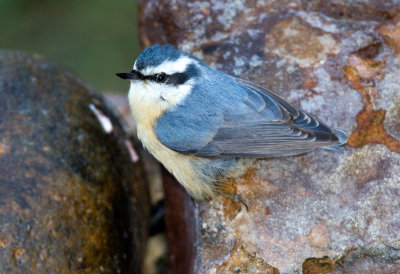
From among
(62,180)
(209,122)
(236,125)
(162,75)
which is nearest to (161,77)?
(162,75)

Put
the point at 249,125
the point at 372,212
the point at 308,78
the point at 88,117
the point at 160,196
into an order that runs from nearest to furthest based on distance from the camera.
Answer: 1. the point at 372,212
2. the point at 249,125
3. the point at 308,78
4. the point at 88,117
5. the point at 160,196

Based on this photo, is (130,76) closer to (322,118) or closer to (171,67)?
(171,67)

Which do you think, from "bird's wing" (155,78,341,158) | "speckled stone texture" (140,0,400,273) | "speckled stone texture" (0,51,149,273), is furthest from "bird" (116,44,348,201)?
"speckled stone texture" (0,51,149,273)

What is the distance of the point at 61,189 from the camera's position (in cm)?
349

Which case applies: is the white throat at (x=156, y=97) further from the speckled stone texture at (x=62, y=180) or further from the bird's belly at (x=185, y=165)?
the speckled stone texture at (x=62, y=180)

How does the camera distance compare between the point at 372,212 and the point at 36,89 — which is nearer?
the point at 372,212

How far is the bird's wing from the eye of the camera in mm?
3322

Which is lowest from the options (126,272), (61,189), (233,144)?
(126,272)

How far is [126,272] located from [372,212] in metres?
1.80

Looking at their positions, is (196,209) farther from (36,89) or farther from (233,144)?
(36,89)

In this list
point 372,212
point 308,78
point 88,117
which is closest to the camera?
point 372,212

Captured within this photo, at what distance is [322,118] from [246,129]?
60 centimetres

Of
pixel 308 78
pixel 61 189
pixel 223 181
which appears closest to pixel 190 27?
pixel 308 78

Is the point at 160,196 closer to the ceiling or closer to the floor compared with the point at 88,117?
closer to the floor
